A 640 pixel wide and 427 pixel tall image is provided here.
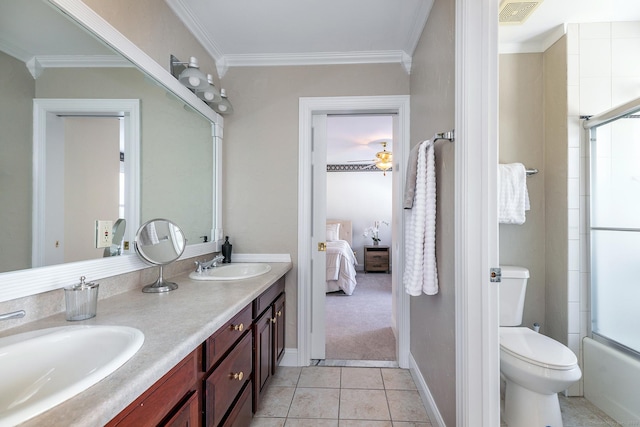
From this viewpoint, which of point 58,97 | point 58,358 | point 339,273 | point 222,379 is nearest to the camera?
point 58,358

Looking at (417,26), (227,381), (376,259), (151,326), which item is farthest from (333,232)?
(151,326)

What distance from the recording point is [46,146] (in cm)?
102

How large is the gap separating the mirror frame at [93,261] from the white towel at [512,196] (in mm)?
2130

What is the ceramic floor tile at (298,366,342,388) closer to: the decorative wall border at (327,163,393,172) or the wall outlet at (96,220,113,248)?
the wall outlet at (96,220,113,248)

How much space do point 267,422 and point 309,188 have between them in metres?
1.59

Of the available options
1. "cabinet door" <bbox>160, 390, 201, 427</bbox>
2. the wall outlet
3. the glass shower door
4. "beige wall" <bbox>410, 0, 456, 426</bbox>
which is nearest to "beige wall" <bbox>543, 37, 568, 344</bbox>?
the glass shower door

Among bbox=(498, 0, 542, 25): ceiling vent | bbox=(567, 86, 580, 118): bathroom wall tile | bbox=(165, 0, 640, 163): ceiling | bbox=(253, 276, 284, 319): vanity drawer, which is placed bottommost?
bbox=(253, 276, 284, 319): vanity drawer

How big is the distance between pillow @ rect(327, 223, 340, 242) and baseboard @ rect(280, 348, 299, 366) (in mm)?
3479

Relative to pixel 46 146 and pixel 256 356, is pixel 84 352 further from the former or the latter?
pixel 256 356

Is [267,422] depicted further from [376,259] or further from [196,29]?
[376,259]

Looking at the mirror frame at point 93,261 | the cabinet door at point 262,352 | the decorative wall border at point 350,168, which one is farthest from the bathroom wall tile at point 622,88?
the decorative wall border at point 350,168

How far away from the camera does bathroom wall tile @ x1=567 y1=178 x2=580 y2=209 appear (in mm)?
1925

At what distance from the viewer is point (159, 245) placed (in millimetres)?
1482

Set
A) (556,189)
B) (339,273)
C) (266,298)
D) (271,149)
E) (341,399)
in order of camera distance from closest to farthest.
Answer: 1. (266,298)
2. (341,399)
3. (556,189)
4. (271,149)
5. (339,273)
